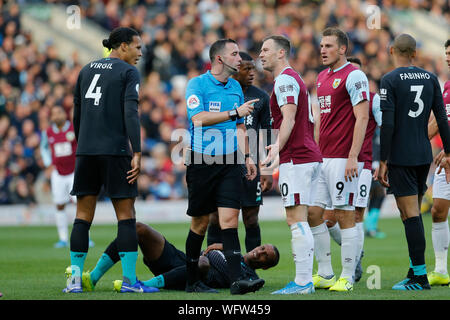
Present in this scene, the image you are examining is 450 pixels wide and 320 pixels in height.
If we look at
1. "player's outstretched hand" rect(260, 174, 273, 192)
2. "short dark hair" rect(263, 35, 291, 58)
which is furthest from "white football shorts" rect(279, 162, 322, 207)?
"short dark hair" rect(263, 35, 291, 58)

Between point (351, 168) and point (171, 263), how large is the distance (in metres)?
2.16

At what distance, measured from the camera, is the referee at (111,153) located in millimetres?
7766

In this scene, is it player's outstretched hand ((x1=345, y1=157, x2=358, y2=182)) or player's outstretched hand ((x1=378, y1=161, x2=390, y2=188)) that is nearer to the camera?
player's outstretched hand ((x1=345, y1=157, x2=358, y2=182))

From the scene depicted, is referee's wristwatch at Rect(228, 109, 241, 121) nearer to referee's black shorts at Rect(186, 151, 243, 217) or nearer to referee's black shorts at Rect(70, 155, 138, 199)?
referee's black shorts at Rect(186, 151, 243, 217)

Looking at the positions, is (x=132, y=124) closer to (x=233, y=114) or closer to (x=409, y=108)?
(x=233, y=114)

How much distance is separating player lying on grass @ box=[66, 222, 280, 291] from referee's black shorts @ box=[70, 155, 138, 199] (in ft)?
1.64

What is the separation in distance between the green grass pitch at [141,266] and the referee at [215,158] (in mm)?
493

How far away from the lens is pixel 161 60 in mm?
25594

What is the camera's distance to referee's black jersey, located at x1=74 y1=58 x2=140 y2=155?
7.81m

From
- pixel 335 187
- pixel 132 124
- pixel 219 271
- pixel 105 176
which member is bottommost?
pixel 219 271

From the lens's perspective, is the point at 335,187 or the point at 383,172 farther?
the point at 335,187

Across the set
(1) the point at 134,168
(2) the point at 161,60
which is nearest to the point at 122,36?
(1) the point at 134,168

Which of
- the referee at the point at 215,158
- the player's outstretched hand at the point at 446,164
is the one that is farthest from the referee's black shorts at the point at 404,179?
the referee at the point at 215,158
